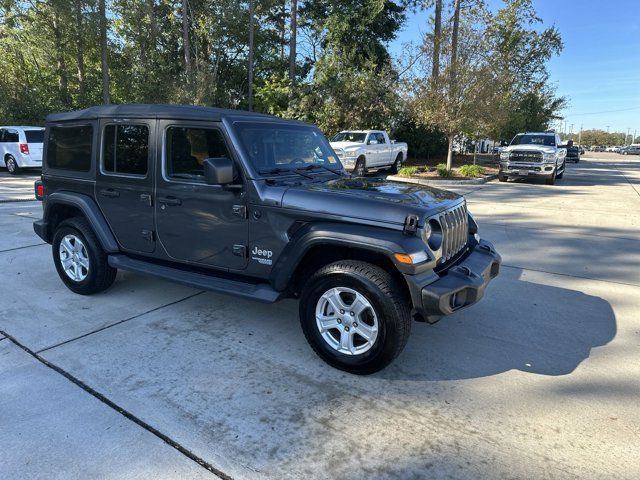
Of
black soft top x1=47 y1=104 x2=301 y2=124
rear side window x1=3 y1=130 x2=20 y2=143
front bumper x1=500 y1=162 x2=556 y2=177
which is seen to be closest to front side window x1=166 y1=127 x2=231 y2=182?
black soft top x1=47 y1=104 x2=301 y2=124

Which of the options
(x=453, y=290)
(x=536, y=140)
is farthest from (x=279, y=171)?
(x=536, y=140)

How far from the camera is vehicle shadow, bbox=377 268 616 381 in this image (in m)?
3.33

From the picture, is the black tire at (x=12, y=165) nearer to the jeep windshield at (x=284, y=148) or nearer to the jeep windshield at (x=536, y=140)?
the jeep windshield at (x=284, y=148)

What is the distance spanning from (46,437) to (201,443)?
2.88 ft

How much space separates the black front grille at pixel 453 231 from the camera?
3.31 meters

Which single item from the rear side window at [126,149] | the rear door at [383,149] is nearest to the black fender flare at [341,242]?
the rear side window at [126,149]

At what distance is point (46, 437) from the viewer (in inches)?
98.0

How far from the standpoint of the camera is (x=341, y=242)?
307 cm

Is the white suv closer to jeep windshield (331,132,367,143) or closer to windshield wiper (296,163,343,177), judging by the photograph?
jeep windshield (331,132,367,143)

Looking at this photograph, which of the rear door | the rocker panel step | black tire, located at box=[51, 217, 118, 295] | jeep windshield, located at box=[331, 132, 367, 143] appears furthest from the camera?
the rear door

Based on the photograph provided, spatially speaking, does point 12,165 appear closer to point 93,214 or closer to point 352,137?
point 352,137

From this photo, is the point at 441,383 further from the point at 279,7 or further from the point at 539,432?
the point at 279,7

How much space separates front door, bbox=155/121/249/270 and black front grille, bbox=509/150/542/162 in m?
15.2

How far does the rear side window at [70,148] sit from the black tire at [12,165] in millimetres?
14814
